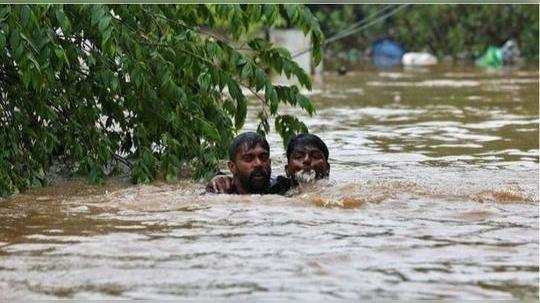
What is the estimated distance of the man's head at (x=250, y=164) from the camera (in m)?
7.88

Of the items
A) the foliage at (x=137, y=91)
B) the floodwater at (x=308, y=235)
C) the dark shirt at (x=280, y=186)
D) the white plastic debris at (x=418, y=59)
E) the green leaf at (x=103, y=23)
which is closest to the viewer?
the floodwater at (x=308, y=235)

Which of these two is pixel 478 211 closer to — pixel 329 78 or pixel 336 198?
pixel 336 198

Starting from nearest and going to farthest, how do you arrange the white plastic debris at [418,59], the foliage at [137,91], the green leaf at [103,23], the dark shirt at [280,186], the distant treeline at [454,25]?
the green leaf at [103,23], the foliage at [137,91], the dark shirt at [280,186], the white plastic debris at [418,59], the distant treeline at [454,25]

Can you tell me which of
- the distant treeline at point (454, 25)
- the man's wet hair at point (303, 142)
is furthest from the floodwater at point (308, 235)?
the distant treeline at point (454, 25)

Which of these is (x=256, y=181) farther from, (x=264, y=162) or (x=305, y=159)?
(x=305, y=159)

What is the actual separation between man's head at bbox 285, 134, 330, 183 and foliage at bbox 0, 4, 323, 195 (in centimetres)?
40

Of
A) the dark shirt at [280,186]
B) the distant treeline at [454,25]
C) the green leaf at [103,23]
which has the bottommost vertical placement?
the dark shirt at [280,186]

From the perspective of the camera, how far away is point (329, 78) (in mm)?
25234

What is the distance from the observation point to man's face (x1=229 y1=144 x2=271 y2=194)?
7879 mm

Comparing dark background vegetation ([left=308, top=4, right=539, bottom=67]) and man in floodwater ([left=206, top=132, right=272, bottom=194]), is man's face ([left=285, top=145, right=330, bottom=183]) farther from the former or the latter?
dark background vegetation ([left=308, top=4, right=539, bottom=67])

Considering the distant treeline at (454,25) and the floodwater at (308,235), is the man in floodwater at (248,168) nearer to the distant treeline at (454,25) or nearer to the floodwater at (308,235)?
the floodwater at (308,235)

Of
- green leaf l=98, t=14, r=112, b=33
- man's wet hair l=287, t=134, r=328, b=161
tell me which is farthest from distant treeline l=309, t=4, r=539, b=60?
green leaf l=98, t=14, r=112, b=33

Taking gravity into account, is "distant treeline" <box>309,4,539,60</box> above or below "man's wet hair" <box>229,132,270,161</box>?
above

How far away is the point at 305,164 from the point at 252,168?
421mm
